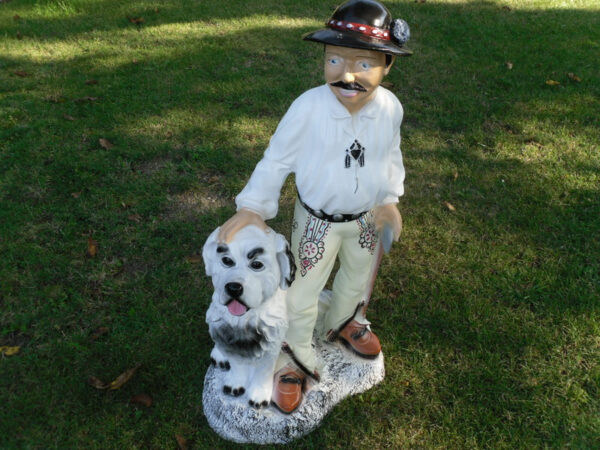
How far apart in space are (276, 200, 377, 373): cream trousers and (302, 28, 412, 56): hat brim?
738mm

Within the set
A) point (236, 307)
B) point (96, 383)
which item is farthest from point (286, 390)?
point (96, 383)

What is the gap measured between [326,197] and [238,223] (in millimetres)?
392

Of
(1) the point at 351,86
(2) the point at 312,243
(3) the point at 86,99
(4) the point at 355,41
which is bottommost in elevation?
(3) the point at 86,99

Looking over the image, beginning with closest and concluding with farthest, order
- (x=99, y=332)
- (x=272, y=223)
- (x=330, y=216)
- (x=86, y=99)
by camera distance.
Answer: (x=330, y=216)
(x=99, y=332)
(x=272, y=223)
(x=86, y=99)

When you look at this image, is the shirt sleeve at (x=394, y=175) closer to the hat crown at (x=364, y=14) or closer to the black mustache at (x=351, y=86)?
the black mustache at (x=351, y=86)

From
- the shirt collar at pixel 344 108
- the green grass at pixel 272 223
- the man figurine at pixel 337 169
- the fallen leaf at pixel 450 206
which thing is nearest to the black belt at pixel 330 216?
the man figurine at pixel 337 169

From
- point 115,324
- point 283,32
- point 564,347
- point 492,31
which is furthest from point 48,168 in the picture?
point 492,31

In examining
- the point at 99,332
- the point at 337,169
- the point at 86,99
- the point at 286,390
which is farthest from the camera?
the point at 86,99

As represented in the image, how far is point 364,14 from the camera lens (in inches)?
73.4

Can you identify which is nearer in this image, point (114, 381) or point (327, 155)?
point (327, 155)

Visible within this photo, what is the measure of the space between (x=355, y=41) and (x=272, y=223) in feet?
7.54

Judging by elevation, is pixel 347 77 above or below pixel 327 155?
above

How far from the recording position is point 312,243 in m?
2.25

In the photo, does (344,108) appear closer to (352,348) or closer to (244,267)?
(244,267)
